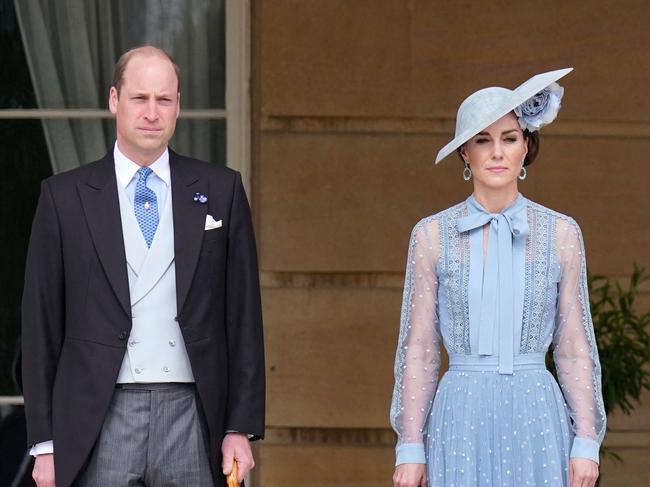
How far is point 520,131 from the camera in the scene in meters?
4.31

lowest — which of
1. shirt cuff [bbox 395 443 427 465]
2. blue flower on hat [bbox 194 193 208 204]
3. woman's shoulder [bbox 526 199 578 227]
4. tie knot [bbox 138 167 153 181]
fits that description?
shirt cuff [bbox 395 443 427 465]

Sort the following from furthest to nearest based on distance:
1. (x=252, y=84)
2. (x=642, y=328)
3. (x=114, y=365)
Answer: (x=252, y=84) → (x=642, y=328) → (x=114, y=365)

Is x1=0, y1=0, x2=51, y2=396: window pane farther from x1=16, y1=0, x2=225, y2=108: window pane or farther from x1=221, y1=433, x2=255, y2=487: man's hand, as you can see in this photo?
x1=221, y1=433, x2=255, y2=487: man's hand

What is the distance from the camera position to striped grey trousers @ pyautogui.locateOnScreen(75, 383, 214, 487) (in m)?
4.16

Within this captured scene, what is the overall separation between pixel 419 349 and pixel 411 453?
0.28m

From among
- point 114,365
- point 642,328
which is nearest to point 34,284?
point 114,365

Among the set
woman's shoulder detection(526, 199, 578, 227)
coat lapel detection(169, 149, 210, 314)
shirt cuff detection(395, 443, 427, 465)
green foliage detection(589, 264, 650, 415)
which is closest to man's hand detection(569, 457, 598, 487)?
shirt cuff detection(395, 443, 427, 465)

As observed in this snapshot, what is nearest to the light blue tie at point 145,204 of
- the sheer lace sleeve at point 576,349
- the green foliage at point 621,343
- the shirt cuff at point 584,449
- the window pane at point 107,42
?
the sheer lace sleeve at point 576,349

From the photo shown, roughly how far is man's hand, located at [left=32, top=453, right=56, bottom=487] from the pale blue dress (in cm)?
94

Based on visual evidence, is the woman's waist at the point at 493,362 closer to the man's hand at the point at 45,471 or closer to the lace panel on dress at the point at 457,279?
the lace panel on dress at the point at 457,279

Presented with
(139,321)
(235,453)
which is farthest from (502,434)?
(139,321)

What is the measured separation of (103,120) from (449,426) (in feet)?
10.1

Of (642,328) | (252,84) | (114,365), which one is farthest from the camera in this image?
(252,84)

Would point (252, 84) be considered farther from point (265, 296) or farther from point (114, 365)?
point (114, 365)
